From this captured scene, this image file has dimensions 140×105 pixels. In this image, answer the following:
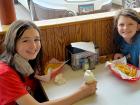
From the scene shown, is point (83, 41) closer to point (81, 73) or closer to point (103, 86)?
point (81, 73)

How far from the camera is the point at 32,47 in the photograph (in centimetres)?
127

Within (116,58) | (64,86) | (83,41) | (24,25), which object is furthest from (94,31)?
(24,25)

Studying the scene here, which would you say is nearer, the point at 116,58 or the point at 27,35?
the point at 27,35

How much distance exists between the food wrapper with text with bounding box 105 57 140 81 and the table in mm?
A: 27

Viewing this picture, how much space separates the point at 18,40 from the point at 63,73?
41 cm

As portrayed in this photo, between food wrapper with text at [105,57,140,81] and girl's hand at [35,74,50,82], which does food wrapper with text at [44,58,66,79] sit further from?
food wrapper with text at [105,57,140,81]

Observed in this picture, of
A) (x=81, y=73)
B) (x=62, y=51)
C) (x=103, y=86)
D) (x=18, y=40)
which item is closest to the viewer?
(x=18, y=40)

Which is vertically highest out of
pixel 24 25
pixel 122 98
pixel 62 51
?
pixel 24 25

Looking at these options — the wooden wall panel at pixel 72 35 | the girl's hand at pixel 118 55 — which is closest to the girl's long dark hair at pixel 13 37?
the wooden wall panel at pixel 72 35

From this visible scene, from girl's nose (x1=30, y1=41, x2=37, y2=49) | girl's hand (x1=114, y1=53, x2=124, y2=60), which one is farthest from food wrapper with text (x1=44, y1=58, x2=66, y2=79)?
girl's hand (x1=114, y1=53, x2=124, y2=60)

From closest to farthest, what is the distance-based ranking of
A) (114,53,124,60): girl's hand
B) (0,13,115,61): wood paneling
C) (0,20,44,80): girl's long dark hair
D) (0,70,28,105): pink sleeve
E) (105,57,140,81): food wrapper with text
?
(0,70,28,105): pink sleeve < (0,20,44,80): girl's long dark hair < (105,57,140,81): food wrapper with text < (0,13,115,61): wood paneling < (114,53,124,60): girl's hand

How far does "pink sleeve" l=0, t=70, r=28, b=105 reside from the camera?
113cm

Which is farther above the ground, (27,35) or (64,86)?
(27,35)

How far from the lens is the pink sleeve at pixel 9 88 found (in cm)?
113
